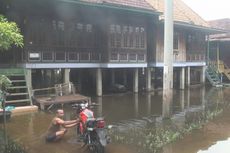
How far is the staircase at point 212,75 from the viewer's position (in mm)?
26219

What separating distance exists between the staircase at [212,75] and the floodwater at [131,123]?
7.85 m

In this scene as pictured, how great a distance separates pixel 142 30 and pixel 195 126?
33.8ft

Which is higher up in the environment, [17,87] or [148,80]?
[17,87]

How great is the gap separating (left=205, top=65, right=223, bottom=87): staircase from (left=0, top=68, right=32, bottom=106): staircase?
16.3 m

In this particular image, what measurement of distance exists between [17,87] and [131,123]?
17.2ft

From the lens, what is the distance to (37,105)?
46.8ft

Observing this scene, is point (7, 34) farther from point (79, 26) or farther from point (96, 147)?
point (79, 26)

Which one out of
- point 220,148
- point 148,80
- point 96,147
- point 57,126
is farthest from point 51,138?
point 148,80

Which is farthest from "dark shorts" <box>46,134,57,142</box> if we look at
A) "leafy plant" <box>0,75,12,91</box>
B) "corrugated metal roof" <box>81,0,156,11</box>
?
"corrugated metal roof" <box>81,0,156,11</box>

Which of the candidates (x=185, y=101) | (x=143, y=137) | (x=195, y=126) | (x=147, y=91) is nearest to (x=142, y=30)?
(x=147, y=91)

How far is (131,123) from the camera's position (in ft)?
37.9

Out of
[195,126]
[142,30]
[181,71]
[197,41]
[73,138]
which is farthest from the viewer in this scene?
[197,41]

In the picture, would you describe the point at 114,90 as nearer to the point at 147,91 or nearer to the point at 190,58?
the point at 147,91

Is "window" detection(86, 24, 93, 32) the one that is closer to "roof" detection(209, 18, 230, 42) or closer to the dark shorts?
the dark shorts
